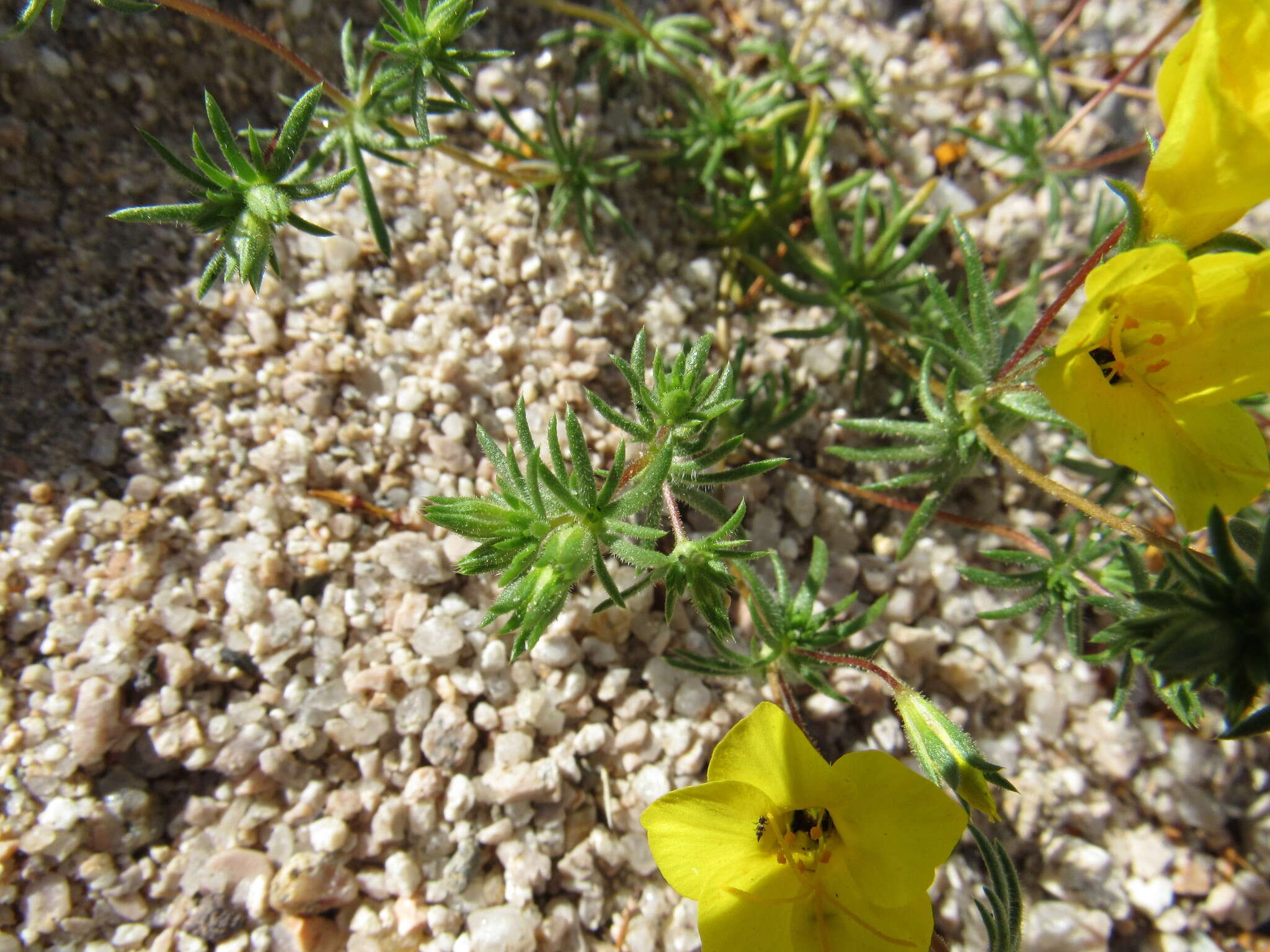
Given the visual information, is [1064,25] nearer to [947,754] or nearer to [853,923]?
[947,754]

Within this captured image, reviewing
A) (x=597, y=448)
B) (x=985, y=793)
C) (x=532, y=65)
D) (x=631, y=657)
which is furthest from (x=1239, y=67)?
(x=532, y=65)

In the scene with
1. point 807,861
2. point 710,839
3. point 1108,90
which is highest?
point 1108,90

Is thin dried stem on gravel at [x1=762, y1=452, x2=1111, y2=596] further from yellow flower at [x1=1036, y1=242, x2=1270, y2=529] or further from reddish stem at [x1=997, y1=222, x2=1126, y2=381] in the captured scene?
yellow flower at [x1=1036, y1=242, x2=1270, y2=529]

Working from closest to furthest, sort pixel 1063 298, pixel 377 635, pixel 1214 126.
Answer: pixel 1214 126
pixel 1063 298
pixel 377 635

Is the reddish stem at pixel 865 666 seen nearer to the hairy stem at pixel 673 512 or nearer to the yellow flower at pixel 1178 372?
the hairy stem at pixel 673 512

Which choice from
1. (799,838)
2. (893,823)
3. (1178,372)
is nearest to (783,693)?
(799,838)

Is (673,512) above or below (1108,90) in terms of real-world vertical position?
below

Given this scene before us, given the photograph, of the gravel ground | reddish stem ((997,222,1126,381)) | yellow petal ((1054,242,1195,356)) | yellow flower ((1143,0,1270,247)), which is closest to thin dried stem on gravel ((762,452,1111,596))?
the gravel ground
